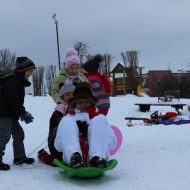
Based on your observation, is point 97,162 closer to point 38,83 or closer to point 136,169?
point 136,169

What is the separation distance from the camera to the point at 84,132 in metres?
4.88

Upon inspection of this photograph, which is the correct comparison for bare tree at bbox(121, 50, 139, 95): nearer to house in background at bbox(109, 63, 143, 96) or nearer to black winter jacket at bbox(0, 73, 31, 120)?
house in background at bbox(109, 63, 143, 96)

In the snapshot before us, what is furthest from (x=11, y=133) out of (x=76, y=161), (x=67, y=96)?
(x=76, y=161)

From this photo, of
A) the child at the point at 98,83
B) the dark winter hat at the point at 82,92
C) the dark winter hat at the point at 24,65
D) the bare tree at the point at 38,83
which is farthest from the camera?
the bare tree at the point at 38,83

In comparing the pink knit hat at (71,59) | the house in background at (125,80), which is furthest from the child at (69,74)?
the house in background at (125,80)

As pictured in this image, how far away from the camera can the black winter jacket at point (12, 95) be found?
511cm

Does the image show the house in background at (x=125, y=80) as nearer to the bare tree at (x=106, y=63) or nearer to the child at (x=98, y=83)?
the bare tree at (x=106, y=63)

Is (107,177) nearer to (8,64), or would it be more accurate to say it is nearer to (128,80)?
(8,64)

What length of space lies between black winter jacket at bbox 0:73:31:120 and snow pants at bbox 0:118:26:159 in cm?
10

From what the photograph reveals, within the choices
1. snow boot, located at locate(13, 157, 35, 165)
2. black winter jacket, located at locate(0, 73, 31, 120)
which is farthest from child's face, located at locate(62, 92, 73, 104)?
snow boot, located at locate(13, 157, 35, 165)

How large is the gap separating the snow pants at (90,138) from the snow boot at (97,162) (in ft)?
0.12

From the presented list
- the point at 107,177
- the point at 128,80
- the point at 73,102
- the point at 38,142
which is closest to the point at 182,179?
the point at 107,177

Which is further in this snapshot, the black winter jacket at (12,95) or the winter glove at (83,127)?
the black winter jacket at (12,95)

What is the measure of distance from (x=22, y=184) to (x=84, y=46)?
32.6 meters
